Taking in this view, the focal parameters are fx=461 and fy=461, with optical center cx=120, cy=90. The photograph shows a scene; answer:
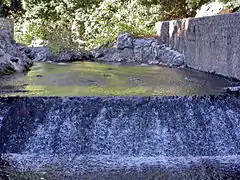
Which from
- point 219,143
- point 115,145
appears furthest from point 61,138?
point 219,143

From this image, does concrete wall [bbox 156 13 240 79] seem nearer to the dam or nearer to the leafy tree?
the dam

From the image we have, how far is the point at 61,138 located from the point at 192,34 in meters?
7.58

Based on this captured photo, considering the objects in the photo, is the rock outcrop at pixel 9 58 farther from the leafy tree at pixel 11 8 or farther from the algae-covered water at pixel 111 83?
the leafy tree at pixel 11 8

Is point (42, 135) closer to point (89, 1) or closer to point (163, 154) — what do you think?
point (163, 154)

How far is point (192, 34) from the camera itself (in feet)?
45.6

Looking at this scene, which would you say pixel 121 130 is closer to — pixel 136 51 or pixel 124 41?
pixel 136 51

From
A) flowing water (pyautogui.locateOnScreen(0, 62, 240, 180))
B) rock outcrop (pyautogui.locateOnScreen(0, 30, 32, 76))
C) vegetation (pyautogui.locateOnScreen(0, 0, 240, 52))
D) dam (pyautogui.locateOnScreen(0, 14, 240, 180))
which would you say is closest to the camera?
dam (pyautogui.locateOnScreen(0, 14, 240, 180))

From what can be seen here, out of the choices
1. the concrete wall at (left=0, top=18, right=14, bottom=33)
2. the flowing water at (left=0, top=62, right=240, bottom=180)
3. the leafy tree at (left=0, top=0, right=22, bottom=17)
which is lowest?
the flowing water at (left=0, top=62, right=240, bottom=180)

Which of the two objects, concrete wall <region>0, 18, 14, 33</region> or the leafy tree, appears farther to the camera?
the leafy tree

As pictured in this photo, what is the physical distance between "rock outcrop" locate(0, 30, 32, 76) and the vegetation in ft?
11.6

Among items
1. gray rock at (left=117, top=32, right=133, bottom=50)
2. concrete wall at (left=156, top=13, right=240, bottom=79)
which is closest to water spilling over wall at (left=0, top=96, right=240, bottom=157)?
concrete wall at (left=156, top=13, right=240, bottom=79)

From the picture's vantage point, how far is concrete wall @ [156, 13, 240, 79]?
10.5 m

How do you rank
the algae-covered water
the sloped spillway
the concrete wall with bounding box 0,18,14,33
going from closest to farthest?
the sloped spillway, the algae-covered water, the concrete wall with bounding box 0,18,14,33

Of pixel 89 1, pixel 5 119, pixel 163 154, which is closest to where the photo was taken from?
pixel 163 154
